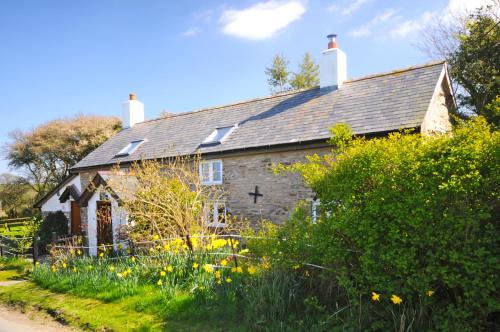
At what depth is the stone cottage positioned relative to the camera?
39.7 ft

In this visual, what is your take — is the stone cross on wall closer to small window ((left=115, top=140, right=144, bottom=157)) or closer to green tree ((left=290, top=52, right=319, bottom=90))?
small window ((left=115, top=140, right=144, bottom=157))

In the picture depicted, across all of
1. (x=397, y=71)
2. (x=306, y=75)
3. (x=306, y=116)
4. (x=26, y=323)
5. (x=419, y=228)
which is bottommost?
(x=26, y=323)

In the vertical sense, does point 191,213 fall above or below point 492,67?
below

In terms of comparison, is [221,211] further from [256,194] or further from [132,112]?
[132,112]

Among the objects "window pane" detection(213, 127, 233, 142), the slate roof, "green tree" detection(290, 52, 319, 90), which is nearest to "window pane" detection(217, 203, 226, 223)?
the slate roof

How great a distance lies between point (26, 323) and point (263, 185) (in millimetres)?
8187

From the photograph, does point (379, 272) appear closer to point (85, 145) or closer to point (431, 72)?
point (431, 72)

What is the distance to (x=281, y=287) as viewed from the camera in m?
5.70

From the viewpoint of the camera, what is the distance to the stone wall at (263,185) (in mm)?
12516

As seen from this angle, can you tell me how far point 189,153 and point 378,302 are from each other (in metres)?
11.5

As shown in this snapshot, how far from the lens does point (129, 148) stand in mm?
19172

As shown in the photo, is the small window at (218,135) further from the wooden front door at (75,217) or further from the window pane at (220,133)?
the wooden front door at (75,217)

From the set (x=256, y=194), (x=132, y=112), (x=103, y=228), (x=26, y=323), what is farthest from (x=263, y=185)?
(x=132, y=112)

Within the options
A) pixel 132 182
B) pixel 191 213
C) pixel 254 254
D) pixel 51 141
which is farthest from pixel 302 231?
pixel 51 141
